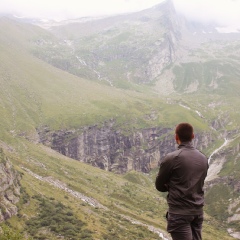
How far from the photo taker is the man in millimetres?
13711

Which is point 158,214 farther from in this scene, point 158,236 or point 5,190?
point 5,190

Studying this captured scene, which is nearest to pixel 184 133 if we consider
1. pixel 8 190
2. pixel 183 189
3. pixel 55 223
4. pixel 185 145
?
pixel 185 145

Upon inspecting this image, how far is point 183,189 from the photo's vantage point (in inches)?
541

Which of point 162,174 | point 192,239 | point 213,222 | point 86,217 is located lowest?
point 213,222

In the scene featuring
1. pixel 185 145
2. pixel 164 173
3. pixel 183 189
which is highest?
pixel 185 145

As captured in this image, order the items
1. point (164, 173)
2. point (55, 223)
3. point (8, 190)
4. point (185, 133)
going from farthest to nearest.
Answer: point (8, 190), point (55, 223), point (185, 133), point (164, 173)

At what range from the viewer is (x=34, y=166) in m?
181

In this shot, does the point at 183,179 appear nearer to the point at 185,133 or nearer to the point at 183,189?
the point at 183,189

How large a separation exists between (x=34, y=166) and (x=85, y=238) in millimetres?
77680

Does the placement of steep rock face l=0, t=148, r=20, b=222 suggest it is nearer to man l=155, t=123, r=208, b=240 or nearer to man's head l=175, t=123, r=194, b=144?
man l=155, t=123, r=208, b=240

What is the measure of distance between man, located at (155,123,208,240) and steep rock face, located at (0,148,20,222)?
4077 inches

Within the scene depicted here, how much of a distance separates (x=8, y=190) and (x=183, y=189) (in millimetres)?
Answer: 122627

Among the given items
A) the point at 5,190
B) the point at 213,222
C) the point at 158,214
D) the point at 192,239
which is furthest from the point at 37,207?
the point at 192,239

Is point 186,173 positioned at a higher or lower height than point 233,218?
higher
